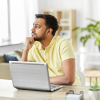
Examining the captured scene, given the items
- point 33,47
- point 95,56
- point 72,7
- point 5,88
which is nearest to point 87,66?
point 95,56

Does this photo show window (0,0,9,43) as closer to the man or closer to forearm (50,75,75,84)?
the man

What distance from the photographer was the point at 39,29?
2066mm

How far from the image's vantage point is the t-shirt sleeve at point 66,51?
1.92m

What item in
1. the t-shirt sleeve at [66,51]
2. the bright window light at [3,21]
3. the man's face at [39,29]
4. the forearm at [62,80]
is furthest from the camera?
the bright window light at [3,21]

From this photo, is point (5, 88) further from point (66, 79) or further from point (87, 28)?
point (87, 28)

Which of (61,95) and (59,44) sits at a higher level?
(59,44)

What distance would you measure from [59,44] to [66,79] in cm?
36

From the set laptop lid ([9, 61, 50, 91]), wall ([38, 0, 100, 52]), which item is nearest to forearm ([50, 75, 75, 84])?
laptop lid ([9, 61, 50, 91])

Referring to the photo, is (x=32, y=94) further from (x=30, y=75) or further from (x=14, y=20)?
(x=14, y=20)

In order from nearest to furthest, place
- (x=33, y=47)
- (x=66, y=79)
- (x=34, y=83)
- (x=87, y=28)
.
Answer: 1. (x=34, y=83)
2. (x=66, y=79)
3. (x=33, y=47)
4. (x=87, y=28)

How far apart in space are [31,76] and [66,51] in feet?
1.64

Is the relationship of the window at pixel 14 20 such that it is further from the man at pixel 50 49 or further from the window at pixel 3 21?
the man at pixel 50 49

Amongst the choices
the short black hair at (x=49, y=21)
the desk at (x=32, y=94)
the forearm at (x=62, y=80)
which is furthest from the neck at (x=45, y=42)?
the desk at (x=32, y=94)

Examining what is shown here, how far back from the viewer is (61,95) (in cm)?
146
